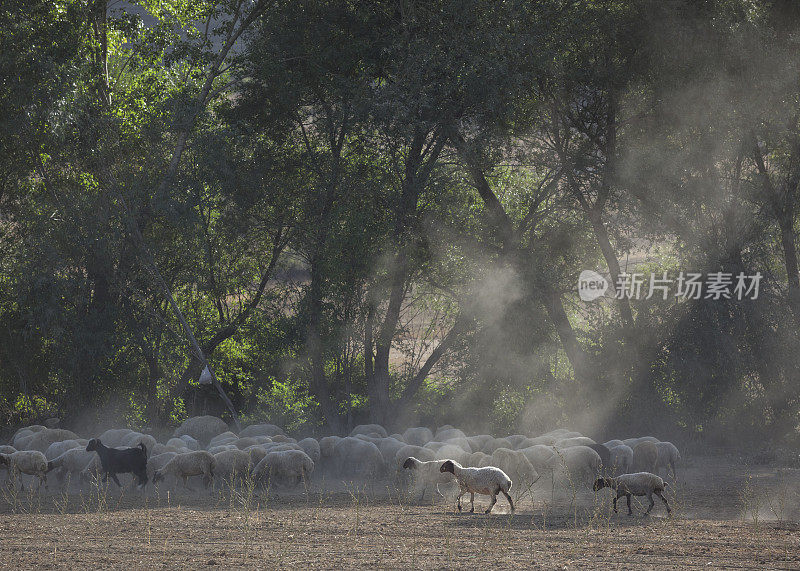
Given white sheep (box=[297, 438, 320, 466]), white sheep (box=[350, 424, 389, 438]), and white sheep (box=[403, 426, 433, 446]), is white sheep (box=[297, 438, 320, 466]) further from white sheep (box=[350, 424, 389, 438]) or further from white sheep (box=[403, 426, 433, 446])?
white sheep (box=[403, 426, 433, 446])

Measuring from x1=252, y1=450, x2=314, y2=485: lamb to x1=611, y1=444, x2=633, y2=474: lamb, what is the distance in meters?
5.58

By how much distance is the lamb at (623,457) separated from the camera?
1625cm

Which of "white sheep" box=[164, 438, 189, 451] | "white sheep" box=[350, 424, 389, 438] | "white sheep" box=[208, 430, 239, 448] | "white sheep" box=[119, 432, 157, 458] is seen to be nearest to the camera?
"white sheep" box=[164, 438, 189, 451]

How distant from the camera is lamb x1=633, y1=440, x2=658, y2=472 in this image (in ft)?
55.2

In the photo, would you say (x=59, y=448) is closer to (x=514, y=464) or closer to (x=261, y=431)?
(x=261, y=431)

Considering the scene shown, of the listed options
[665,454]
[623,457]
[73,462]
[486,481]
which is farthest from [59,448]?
[665,454]

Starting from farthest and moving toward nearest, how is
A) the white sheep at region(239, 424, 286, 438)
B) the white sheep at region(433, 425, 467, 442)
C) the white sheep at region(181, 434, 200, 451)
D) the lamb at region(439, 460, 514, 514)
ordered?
the white sheep at region(239, 424, 286, 438), the white sheep at region(433, 425, 467, 442), the white sheep at region(181, 434, 200, 451), the lamb at region(439, 460, 514, 514)

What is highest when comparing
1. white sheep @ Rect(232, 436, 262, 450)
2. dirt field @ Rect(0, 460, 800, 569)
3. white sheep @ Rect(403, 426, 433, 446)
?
white sheep @ Rect(403, 426, 433, 446)

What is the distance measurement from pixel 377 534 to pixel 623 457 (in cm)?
752

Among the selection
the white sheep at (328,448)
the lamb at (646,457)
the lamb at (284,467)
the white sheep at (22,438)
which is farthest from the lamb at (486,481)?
the white sheep at (22,438)

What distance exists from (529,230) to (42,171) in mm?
13044

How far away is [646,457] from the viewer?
55.3ft

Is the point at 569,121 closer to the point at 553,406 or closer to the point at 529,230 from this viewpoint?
the point at 529,230

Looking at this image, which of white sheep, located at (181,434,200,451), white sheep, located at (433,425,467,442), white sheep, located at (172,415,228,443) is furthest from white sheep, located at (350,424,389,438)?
white sheep, located at (181,434,200,451)
